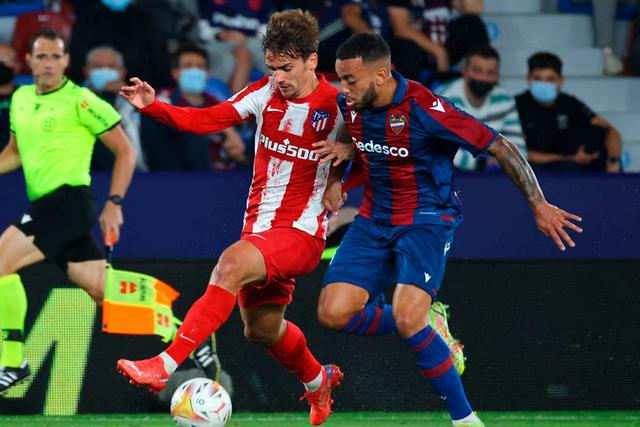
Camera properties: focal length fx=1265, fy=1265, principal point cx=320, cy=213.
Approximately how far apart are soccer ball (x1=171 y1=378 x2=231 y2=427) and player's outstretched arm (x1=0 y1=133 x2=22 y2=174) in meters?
2.27

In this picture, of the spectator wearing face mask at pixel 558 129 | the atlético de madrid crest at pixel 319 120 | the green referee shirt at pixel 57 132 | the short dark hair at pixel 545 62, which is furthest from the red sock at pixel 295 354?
the short dark hair at pixel 545 62

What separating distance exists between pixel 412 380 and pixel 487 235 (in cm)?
95

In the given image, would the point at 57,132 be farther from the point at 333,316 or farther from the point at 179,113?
the point at 333,316

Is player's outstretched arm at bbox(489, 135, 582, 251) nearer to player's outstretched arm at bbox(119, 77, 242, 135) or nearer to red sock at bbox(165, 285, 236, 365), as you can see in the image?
player's outstretched arm at bbox(119, 77, 242, 135)

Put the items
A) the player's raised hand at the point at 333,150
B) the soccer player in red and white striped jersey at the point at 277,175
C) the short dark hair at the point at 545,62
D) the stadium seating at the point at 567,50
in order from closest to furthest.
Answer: the soccer player in red and white striped jersey at the point at 277,175
the player's raised hand at the point at 333,150
the short dark hair at the point at 545,62
the stadium seating at the point at 567,50

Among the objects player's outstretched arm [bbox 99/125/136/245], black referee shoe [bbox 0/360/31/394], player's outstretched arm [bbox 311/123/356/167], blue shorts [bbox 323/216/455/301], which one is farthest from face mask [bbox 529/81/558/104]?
black referee shoe [bbox 0/360/31/394]

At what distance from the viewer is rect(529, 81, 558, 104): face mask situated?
8.98 m

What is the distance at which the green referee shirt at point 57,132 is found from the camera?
7.03m

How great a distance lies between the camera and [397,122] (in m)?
5.69

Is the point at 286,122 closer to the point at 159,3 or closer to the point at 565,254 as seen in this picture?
the point at 565,254

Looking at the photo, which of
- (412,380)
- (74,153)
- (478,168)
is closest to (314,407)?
(412,380)

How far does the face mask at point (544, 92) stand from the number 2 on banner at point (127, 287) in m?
3.52

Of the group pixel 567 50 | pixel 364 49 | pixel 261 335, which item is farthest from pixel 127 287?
pixel 567 50

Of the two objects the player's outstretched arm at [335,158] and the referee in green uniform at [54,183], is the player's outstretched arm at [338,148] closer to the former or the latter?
the player's outstretched arm at [335,158]
